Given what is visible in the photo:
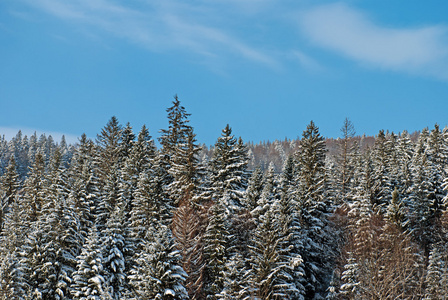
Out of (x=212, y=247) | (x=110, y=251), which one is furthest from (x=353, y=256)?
(x=110, y=251)

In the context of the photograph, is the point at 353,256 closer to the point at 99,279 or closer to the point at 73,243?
the point at 99,279

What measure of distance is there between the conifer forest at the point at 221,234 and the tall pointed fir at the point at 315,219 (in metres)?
0.12

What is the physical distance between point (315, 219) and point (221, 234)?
368 inches

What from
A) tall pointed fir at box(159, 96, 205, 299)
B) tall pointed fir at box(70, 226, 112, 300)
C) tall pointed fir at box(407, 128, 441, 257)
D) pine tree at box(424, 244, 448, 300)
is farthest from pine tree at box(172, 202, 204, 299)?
tall pointed fir at box(407, 128, 441, 257)

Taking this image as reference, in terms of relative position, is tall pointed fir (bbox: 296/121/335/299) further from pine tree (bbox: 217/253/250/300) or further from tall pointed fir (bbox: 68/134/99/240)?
tall pointed fir (bbox: 68/134/99/240)

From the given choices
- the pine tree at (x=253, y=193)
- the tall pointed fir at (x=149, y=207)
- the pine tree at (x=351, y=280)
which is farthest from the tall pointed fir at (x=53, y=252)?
the pine tree at (x=351, y=280)

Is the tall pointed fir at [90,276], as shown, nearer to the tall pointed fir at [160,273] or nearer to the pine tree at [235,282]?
the tall pointed fir at [160,273]

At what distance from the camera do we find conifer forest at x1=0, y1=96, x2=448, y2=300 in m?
34.0

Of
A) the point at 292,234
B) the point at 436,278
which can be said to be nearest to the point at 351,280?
the point at 292,234

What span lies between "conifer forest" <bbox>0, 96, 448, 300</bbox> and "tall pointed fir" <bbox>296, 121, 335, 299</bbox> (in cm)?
12

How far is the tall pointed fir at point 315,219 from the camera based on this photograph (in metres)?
40.0

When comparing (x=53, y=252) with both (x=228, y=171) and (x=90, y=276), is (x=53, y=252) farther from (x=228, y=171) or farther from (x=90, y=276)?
(x=228, y=171)

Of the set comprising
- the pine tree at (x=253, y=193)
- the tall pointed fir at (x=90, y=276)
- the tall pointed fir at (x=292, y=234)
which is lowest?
the tall pointed fir at (x=90, y=276)

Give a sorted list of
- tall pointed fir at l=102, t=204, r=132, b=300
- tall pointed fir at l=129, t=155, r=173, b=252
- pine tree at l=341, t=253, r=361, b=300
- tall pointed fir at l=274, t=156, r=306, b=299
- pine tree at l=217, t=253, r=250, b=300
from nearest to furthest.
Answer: pine tree at l=217, t=253, r=250, b=300 → tall pointed fir at l=102, t=204, r=132, b=300 → tall pointed fir at l=274, t=156, r=306, b=299 → pine tree at l=341, t=253, r=361, b=300 → tall pointed fir at l=129, t=155, r=173, b=252
